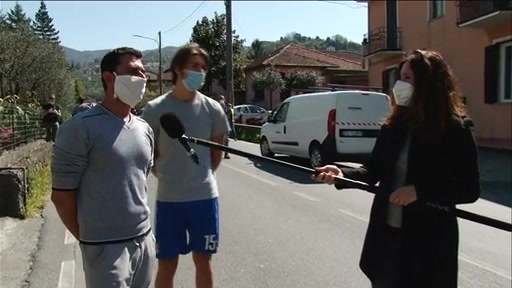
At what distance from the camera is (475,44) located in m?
21.6

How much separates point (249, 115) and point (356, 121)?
77.2ft

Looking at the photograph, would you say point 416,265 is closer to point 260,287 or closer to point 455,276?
point 455,276

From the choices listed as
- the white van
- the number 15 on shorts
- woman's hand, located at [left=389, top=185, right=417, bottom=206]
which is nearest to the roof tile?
the white van

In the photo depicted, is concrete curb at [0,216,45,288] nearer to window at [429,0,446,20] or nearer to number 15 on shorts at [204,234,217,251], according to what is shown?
number 15 on shorts at [204,234,217,251]

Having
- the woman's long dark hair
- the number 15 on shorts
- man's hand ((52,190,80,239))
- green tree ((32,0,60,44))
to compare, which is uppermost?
green tree ((32,0,60,44))

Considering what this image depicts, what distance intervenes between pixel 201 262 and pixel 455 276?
5.80 ft

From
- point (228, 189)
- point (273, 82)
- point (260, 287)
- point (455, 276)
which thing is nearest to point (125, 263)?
point (455, 276)

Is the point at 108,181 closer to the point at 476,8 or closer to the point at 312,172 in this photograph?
the point at 312,172

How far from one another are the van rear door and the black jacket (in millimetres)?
10783

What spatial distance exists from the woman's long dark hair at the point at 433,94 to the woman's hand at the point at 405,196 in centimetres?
31

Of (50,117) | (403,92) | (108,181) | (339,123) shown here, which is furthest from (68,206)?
(50,117)

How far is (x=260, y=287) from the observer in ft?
17.4

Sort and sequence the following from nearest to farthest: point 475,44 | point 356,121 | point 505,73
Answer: point 356,121, point 505,73, point 475,44

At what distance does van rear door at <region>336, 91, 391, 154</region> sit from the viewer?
13766 mm
